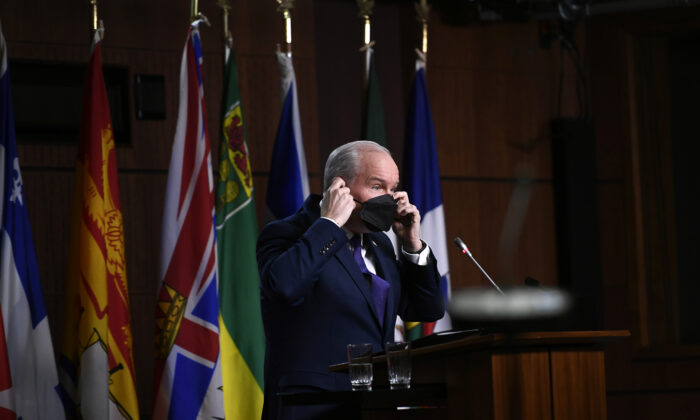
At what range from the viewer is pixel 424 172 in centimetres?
458

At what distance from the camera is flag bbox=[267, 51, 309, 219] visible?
4176 mm

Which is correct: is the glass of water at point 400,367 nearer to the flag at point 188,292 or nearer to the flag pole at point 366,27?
the flag at point 188,292

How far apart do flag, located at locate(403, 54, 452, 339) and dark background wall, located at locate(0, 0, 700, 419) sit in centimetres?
31

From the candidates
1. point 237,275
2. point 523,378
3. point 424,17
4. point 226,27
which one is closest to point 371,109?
point 424,17

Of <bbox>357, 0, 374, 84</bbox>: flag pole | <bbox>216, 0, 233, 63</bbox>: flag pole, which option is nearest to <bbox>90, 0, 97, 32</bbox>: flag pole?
<bbox>216, 0, 233, 63</bbox>: flag pole

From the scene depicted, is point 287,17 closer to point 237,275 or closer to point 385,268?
point 237,275

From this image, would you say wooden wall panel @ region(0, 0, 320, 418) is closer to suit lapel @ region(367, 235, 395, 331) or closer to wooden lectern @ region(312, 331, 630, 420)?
suit lapel @ region(367, 235, 395, 331)

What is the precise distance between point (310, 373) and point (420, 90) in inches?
96.6

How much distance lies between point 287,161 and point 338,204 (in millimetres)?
1635

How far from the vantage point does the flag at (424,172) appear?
4477mm

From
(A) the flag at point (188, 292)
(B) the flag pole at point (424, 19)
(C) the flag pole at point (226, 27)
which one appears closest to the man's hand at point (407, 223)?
(A) the flag at point (188, 292)

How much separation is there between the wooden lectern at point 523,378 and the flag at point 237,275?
1894mm

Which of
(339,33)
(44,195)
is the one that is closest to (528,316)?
(44,195)

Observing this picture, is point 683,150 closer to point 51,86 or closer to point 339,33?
point 339,33
